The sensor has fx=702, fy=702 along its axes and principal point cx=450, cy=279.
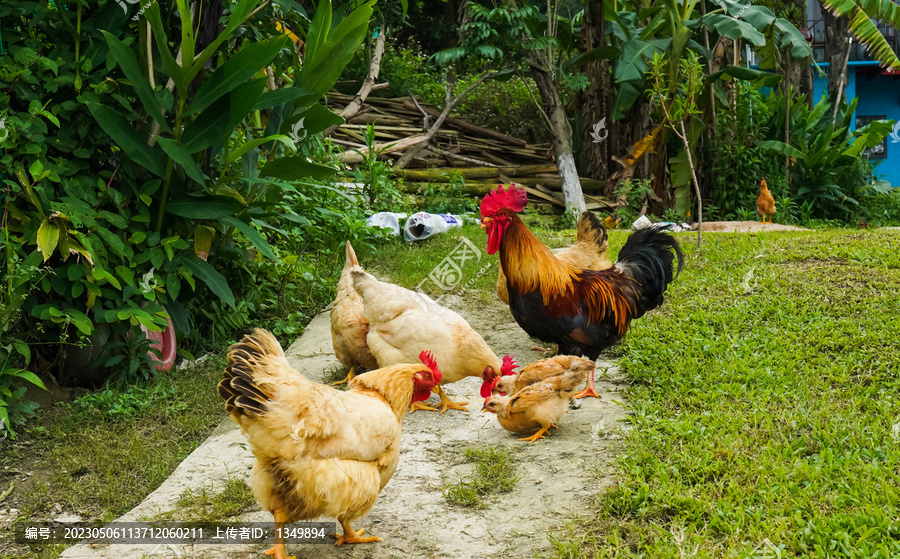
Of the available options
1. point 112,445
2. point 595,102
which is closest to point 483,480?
point 112,445

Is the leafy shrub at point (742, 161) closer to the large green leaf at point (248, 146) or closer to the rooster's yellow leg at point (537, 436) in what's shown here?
the rooster's yellow leg at point (537, 436)

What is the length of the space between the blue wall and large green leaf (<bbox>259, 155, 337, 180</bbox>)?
57.7 feet

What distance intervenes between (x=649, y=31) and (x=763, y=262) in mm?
5185

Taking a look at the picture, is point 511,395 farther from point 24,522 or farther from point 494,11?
point 494,11

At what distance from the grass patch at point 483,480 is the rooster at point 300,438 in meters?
0.58

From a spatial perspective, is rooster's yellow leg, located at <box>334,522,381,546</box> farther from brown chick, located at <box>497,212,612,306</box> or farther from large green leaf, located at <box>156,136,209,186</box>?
brown chick, located at <box>497,212,612,306</box>

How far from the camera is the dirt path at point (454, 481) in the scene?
3.32 m

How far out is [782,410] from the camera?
434 cm

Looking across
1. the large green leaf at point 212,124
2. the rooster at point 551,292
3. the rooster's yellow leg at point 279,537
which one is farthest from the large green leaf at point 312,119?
the rooster's yellow leg at point 279,537

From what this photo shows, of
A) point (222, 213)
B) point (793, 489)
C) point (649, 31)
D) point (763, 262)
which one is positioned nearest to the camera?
point (793, 489)

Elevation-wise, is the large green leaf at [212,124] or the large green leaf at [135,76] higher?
the large green leaf at [135,76]

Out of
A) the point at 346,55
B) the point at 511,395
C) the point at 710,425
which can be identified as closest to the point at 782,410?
the point at 710,425

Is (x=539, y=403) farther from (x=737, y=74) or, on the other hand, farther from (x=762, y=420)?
(x=737, y=74)

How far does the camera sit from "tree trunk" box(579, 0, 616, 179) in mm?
12109
